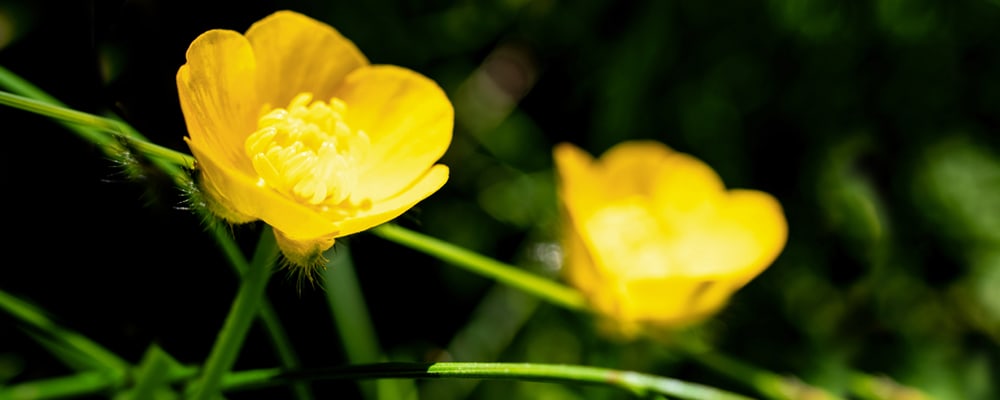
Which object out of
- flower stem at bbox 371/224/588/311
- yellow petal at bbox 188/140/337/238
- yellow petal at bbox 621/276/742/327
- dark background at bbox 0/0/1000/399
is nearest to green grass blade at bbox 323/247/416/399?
dark background at bbox 0/0/1000/399

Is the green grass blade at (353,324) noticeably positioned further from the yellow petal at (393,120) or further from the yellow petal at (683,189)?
the yellow petal at (683,189)

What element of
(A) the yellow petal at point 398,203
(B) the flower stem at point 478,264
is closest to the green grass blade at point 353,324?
(B) the flower stem at point 478,264

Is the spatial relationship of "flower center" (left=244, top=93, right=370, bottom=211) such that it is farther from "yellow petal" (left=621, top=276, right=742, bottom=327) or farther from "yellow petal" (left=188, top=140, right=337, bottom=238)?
"yellow petal" (left=621, top=276, right=742, bottom=327)

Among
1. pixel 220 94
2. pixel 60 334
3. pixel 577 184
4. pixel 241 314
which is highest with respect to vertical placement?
pixel 577 184

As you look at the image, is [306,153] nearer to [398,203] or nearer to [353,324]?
[398,203]

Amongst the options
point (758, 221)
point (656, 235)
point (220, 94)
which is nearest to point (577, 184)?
point (656, 235)

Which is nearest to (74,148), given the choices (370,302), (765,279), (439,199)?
(370,302)
